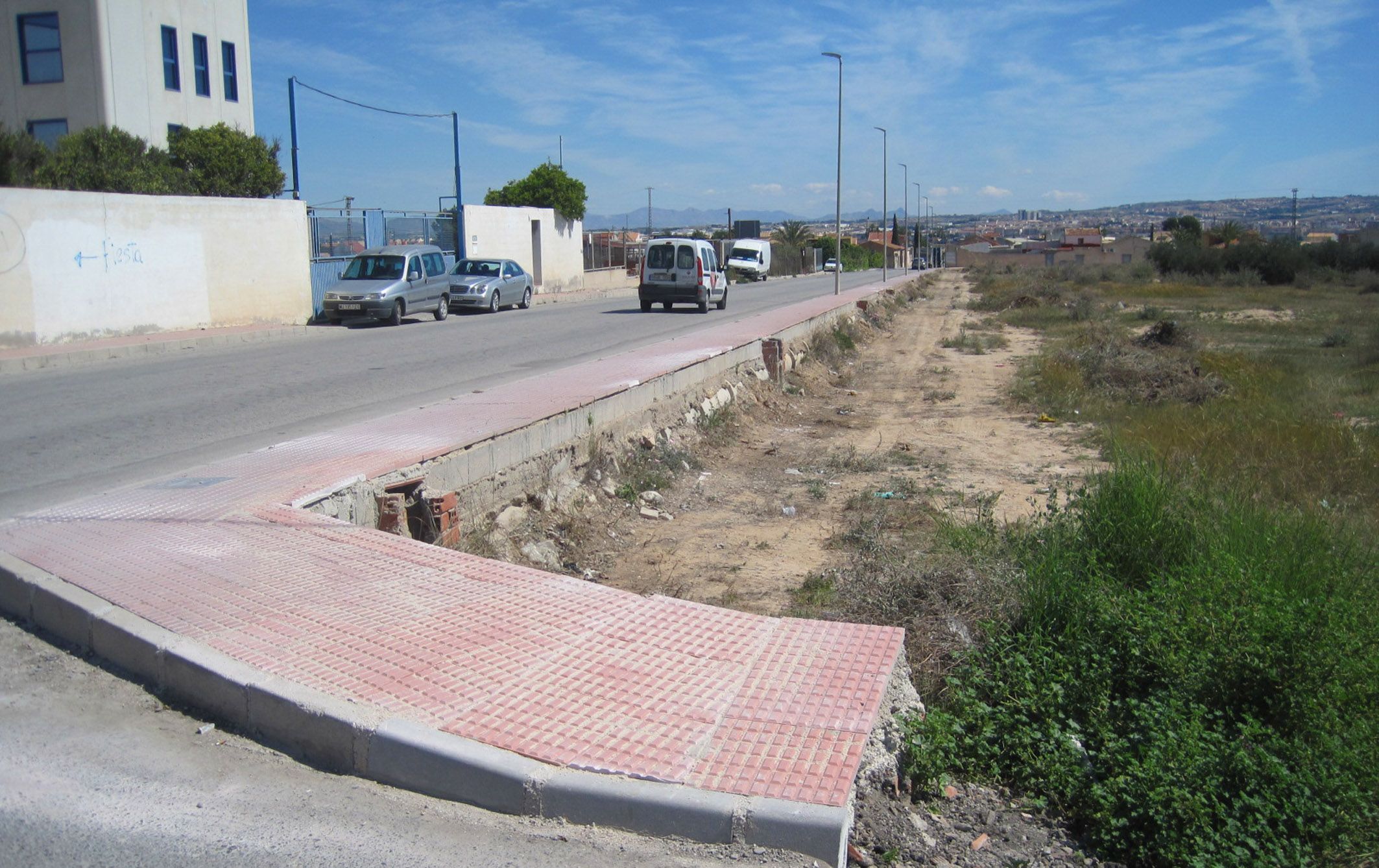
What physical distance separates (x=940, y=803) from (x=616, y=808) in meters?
1.37

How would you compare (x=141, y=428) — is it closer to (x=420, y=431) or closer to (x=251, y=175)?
(x=420, y=431)

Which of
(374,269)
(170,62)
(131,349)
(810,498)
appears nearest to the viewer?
(810,498)

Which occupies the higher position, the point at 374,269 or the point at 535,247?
the point at 535,247

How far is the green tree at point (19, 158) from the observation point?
21969 millimetres

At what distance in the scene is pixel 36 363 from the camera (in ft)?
54.5

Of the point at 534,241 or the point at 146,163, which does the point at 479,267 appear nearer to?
the point at 146,163

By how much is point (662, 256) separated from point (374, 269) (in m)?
8.30

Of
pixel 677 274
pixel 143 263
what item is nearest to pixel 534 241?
pixel 677 274

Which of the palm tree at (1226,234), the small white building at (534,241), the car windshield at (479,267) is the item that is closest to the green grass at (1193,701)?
the car windshield at (479,267)

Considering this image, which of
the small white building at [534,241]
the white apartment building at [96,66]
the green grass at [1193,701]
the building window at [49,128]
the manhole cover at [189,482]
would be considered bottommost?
the green grass at [1193,701]

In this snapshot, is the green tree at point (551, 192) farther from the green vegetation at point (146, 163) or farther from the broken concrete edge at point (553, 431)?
the broken concrete edge at point (553, 431)

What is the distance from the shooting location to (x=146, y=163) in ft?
82.0

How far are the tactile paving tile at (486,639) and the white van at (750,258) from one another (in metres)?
60.7

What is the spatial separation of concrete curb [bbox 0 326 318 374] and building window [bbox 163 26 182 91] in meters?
13.9
